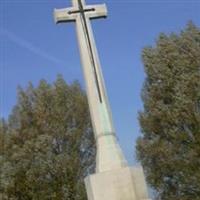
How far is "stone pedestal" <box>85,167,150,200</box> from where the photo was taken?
7613 millimetres

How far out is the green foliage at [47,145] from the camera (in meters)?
21.6

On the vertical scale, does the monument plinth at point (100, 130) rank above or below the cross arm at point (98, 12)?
below

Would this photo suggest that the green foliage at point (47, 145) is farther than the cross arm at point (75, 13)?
Yes

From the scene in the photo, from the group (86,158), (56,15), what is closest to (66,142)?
(86,158)

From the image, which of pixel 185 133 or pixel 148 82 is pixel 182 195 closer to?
pixel 185 133

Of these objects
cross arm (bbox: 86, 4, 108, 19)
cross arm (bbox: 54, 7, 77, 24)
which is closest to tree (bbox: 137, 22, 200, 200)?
cross arm (bbox: 86, 4, 108, 19)

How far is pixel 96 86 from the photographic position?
870cm

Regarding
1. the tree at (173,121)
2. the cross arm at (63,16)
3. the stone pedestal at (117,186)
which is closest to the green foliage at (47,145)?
the tree at (173,121)

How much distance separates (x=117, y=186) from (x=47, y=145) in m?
14.7

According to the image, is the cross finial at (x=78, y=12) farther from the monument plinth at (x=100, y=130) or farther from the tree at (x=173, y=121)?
the tree at (x=173, y=121)

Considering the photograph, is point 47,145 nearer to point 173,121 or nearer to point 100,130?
point 173,121

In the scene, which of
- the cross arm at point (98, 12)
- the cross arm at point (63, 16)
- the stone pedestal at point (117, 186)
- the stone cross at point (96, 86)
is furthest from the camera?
the cross arm at point (98, 12)

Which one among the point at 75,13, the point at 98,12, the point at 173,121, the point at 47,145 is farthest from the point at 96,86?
the point at 47,145

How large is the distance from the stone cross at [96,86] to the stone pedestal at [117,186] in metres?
0.20
